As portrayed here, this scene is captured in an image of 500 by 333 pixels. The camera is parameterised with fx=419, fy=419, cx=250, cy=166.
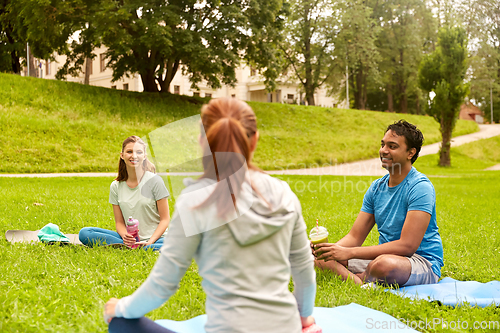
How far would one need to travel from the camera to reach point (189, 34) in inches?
844

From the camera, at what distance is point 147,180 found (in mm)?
4824

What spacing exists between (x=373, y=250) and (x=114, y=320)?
101 inches

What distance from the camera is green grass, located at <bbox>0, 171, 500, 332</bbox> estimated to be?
328cm

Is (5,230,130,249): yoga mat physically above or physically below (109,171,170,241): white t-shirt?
below

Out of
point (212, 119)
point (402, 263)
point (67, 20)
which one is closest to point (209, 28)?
point (67, 20)

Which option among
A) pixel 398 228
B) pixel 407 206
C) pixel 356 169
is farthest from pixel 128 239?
pixel 356 169

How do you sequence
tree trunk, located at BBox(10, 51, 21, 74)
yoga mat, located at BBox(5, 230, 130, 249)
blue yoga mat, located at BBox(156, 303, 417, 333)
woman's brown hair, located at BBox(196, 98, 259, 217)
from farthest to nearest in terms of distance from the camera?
1. tree trunk, located at BBox(10, 51, 21, 74)
2. yoga mat, located at BBox(5, 230, 130, 249)
3. blue yoga mat, located at BBox(156, 303, 417, 333)
4. woman's brown hair, located at BBox(196, 98, 259, 217)

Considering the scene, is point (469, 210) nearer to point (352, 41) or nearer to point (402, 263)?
point (402, 263)

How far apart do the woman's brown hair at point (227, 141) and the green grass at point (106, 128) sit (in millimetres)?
15358

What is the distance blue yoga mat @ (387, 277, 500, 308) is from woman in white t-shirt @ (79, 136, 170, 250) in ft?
8.70

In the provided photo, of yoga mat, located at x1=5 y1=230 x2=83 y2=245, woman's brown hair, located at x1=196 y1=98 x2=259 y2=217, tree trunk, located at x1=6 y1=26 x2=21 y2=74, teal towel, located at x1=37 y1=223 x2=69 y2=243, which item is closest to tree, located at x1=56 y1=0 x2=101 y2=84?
tree trunk, located at x1=6 y1=26 x2=21 y2=74

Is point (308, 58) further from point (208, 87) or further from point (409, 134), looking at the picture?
point (409, 134)

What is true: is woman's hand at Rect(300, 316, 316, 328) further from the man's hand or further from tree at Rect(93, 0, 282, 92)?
tree at Rect(93, 0, 282, 92)

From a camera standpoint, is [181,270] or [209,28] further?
A: [209,28]
